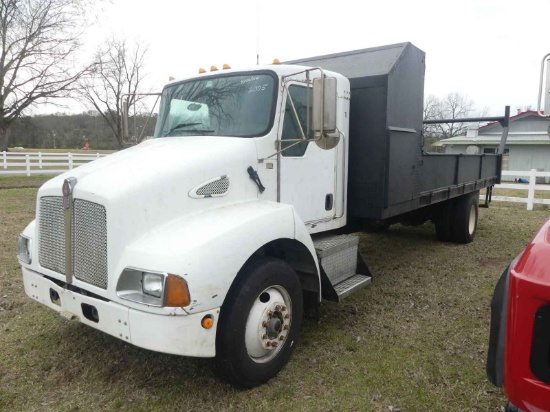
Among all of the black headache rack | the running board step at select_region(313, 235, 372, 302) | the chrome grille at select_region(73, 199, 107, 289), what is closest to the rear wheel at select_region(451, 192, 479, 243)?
the black headache rack

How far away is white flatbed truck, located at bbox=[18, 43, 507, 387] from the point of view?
2549 mm

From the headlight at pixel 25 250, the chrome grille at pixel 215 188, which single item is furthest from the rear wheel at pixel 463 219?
the headlight at pixel 25 250

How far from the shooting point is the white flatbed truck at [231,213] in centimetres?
255

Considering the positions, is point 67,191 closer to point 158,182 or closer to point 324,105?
point 158,182

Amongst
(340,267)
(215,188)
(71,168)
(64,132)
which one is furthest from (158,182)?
(64,132)

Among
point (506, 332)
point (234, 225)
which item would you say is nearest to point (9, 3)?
point (234, 225)

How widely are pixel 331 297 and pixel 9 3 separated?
18.9 meters

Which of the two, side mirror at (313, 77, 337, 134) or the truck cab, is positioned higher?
side mirror at (313, 77, 337, 134)

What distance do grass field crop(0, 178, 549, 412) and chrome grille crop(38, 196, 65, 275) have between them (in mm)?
902

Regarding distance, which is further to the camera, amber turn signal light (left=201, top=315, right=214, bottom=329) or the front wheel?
the front wheel

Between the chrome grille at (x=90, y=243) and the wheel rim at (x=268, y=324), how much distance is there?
3.38 feet

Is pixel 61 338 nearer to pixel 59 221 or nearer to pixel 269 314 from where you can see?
pixel 59 221

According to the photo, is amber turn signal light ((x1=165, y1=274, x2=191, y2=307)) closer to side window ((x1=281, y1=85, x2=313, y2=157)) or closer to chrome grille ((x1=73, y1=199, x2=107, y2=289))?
chrome grille ((x1=73, y1=199, x2=107, y2=289))

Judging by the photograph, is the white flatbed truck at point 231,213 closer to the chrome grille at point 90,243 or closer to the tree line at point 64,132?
the chrome grille at point 90,243
